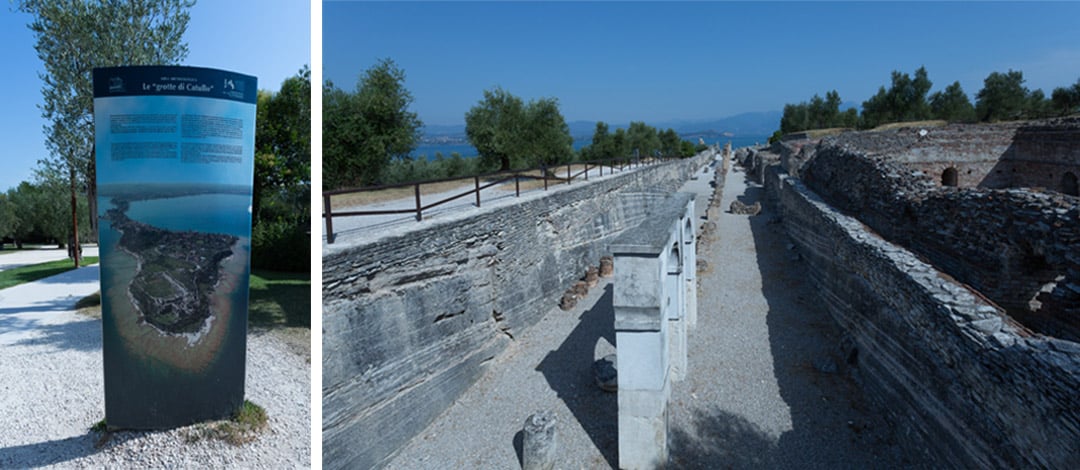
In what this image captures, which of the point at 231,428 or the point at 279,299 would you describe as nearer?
the point at 231,428

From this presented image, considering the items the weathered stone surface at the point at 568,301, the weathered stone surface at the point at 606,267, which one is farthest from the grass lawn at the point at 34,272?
the weathered stone surface at the point at 606,267

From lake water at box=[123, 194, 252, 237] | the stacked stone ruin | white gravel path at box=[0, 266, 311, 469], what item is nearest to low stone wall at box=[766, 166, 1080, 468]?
the stacked stone ruin

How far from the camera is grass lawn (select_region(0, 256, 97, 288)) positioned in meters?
17.2

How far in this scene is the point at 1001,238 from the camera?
840 cm

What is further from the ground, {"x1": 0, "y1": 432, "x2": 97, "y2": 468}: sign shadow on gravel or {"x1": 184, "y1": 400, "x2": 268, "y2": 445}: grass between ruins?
{"x1": 184, "y1": 400, "x2": 268, "y2": 445}: grass between ruins

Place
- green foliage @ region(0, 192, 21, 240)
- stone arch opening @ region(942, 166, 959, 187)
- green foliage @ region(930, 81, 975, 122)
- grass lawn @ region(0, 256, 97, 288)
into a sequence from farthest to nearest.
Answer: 1. green foliage @ region(930, 81, 975, 122)
2. green foliage @ region(0, 192, 21, 240)
3. stone arch opening @ region(942, 166, 959, 187)
4. grass lawn @ region(0, 256, 97, 288)

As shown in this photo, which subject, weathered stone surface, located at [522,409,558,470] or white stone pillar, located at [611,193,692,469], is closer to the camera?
white stone pillar, located at [611,193,692,469]

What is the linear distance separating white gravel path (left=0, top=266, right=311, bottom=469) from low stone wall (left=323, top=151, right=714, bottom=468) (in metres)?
1.04

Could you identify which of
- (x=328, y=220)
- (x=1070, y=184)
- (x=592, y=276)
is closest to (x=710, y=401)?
(x=328, y=220)

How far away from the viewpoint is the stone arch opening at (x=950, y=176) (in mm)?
25225

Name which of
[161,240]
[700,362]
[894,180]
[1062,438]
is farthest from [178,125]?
[894,180]

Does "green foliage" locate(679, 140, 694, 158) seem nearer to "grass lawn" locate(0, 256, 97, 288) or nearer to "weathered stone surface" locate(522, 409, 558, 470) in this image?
"grass lawn" locate(0, 256, 97, 288)

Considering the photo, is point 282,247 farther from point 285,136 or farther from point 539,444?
point 539,444

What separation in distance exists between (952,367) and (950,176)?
2529cm
